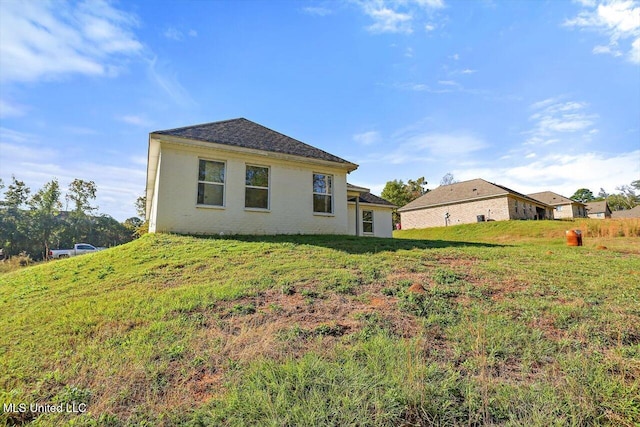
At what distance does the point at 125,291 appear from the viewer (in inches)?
206

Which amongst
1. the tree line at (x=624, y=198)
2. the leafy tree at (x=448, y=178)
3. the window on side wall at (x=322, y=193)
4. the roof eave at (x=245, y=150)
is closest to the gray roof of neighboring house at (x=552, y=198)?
the leafy tree at (x=448, y=178)

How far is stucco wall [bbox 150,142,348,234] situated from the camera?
9.86m

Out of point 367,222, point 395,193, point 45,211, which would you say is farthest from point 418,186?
point 45,211

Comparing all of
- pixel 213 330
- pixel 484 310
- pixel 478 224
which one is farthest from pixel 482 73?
pixel 478 224

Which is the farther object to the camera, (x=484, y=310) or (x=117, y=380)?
(x=484, y=310)

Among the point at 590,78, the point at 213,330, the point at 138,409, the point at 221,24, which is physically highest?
the point at 221,24

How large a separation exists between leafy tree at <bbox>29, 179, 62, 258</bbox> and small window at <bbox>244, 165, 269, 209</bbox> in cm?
3561

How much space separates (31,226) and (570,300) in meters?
46.6

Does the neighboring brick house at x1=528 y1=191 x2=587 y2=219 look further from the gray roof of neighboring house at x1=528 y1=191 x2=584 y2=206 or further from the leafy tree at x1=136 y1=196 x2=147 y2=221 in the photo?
the leafy tree at x1=136 y1=196 x2=147 y2=221

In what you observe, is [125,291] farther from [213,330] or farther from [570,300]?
[570,300]

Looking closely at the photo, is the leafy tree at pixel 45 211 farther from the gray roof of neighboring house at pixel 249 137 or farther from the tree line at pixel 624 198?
the tree line at pixel 624 198

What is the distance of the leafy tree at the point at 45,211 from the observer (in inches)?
1338

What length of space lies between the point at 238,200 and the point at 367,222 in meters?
9.77

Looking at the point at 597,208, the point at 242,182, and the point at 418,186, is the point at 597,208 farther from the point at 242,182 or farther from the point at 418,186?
the point at 242,182
